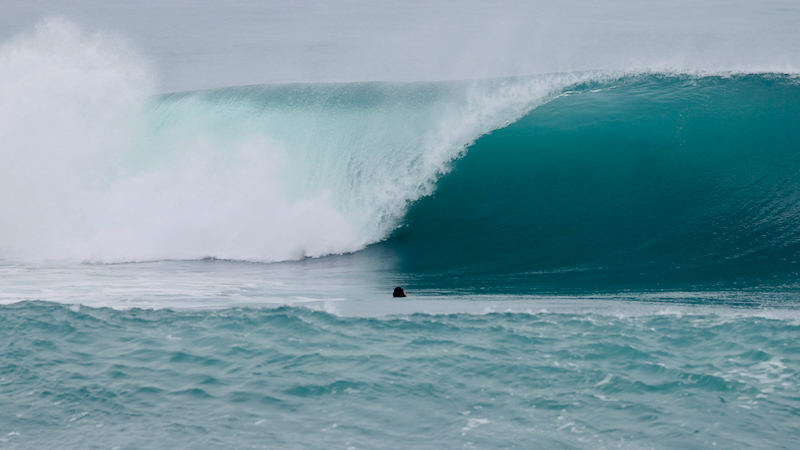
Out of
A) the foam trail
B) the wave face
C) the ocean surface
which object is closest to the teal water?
the ocean surface

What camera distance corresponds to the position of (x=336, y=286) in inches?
339

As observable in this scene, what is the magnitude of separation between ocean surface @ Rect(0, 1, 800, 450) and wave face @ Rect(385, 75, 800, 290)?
0.05 meters

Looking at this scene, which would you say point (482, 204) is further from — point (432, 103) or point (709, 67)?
point (709, 67)

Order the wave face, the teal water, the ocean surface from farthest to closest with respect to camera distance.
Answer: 1. the wave face
2. the ocean surface
3. the teal water

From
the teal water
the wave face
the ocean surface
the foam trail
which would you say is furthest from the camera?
the foam trail

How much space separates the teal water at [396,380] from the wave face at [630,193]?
69.6 inches

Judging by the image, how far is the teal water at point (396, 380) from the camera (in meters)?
5.02

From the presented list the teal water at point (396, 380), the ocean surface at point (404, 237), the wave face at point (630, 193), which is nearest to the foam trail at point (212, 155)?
the ocean surface at point (404, 237)

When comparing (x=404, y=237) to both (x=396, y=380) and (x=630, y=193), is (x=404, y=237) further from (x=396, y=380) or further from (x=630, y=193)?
(x=396, y=380)

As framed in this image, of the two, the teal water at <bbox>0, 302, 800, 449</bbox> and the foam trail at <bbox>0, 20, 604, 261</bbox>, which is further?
the foam trail at <bbox>0, 20, 604, 261</bbox>

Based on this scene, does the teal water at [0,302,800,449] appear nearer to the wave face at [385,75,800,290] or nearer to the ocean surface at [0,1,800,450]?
the ocean surface at [0,1,800,450]

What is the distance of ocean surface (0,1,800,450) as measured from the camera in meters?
5.40

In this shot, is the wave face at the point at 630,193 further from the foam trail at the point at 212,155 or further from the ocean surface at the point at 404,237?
the foam trail at the point at 212,155

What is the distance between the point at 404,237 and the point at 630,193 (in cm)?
329
